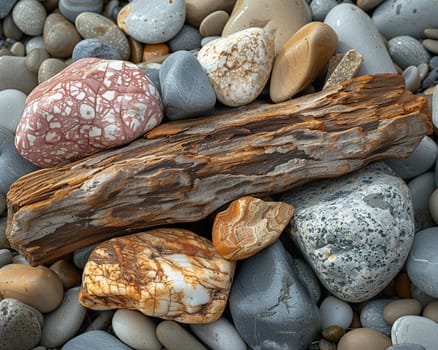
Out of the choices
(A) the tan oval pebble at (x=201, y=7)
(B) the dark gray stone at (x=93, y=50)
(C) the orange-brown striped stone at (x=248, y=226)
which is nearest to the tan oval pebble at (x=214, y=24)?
(A) the tan oval pebble at (x=201, y=7)

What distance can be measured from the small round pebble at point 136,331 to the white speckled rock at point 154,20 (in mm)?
1624

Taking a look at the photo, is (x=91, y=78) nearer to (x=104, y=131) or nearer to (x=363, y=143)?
(x=104, y=131)

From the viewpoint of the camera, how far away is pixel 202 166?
2.56 m

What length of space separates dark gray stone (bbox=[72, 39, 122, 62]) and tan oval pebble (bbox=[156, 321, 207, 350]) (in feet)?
4.78

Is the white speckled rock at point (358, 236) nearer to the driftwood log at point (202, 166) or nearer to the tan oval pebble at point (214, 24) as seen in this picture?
the driftwood log at point (202, 166)

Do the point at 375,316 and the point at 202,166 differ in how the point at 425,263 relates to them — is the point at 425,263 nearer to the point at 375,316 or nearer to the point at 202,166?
the point at 375,316

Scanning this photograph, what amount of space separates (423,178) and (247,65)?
1.05 meters

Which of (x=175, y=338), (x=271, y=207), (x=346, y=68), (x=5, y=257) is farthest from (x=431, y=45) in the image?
(x=5, y=257)

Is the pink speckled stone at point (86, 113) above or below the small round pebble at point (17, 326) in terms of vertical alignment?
above

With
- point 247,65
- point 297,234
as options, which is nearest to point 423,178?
point 297,234

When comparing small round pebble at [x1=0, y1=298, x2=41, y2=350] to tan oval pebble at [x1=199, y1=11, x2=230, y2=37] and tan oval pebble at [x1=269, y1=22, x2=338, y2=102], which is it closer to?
tan oval pebble at [x1=269, y1=22, x2=338, y2=102]

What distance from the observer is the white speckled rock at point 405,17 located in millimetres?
3213

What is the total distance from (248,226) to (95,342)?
82cm

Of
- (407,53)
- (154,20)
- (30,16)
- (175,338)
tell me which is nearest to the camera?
(175,338)
